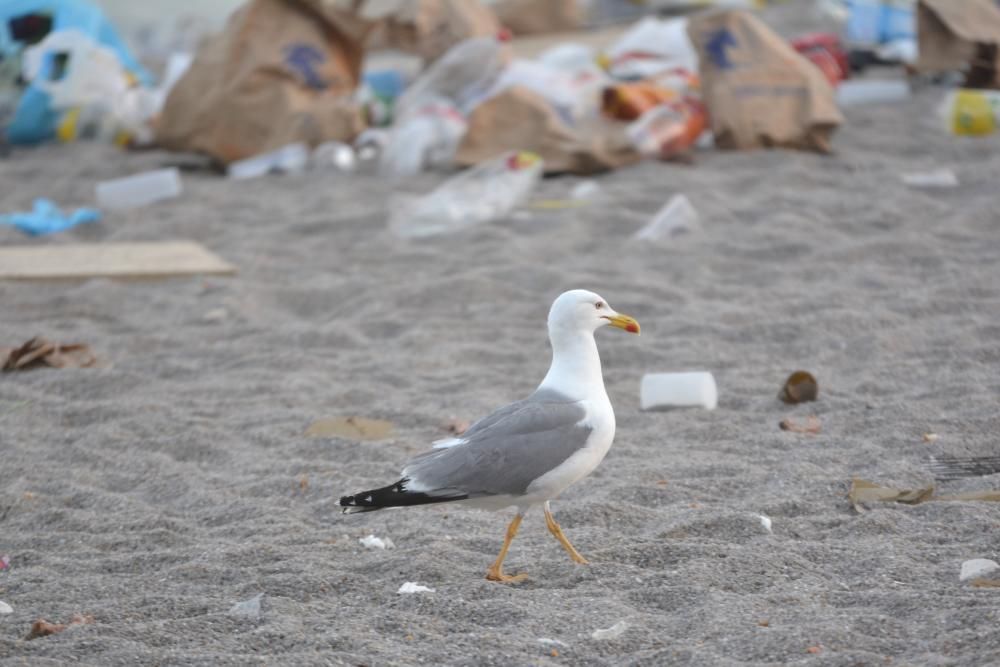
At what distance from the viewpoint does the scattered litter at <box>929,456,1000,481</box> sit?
326cm

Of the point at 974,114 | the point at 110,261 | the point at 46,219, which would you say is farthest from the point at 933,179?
the point at 46,219

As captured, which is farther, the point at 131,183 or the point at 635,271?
the point at 131,183

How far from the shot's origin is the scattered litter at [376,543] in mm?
3043

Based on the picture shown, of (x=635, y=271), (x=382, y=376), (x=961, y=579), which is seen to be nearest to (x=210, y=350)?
(x=382, y=376)

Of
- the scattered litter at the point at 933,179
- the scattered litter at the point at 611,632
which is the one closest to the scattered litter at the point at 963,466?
the scattered litter at the point at 611,632

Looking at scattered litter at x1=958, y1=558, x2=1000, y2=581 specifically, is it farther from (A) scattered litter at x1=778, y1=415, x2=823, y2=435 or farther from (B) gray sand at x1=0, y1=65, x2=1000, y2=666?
(A) scattered litter at x1=778, y1=415, x2=823, y2=435

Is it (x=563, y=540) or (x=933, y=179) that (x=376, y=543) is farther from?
(x=933, y=179)

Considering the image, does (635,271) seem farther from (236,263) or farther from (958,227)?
(236,263)

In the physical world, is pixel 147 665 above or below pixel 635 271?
above

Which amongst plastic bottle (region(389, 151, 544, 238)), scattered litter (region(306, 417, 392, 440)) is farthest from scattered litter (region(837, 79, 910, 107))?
scattered litter (region(306, 417, 392, 440))

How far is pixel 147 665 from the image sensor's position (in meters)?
2.38

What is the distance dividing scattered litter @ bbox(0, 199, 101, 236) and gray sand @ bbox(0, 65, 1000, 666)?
0.17 metres

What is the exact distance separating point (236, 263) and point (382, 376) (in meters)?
1.66

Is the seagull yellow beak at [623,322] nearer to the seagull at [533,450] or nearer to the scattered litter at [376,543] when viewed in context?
the seagull at [533,450]
